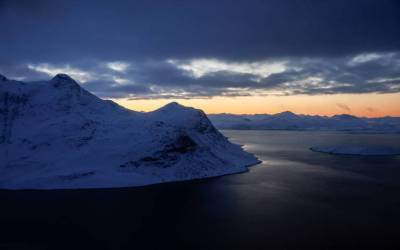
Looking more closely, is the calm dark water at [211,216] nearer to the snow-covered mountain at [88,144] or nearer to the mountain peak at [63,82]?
the snow-covered mountain at [88,144]

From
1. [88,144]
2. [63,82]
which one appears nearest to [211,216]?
[88,144]

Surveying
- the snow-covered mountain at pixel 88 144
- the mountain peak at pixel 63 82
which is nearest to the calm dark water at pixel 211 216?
the snow-covered mountain at pixel 88 144

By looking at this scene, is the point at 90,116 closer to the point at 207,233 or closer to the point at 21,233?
the point at 21,233

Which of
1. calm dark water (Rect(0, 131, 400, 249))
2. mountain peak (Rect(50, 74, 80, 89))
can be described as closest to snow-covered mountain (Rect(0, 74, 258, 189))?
mountain peak (Rect(50, 74, 80, 89))

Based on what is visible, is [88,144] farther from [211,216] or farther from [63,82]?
[211,216]

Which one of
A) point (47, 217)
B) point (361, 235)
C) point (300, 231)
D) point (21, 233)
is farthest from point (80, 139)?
point (361, 235)
